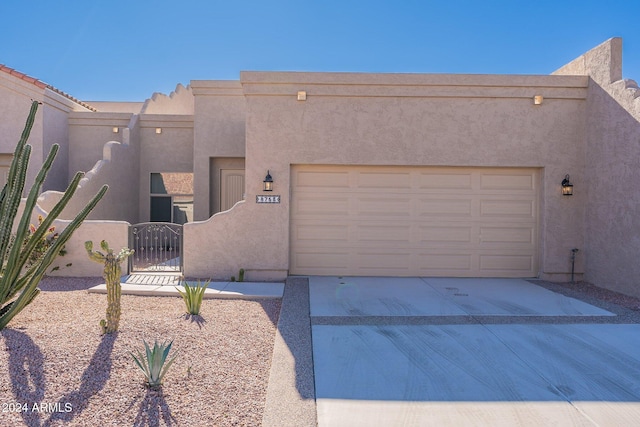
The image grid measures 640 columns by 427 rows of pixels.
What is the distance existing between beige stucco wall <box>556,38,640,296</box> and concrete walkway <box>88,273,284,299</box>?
259 inches

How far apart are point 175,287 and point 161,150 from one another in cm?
731

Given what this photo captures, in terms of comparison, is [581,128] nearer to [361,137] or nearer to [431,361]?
[361,137]

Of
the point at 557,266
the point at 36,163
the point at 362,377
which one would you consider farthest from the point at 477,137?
the point at 36,163

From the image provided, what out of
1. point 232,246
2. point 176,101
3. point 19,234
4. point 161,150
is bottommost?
point 232,246

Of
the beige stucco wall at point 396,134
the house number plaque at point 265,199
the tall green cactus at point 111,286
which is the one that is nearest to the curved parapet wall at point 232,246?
the beige stucco wall at point 396,134

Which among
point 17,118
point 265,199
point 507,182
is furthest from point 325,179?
point 17,118

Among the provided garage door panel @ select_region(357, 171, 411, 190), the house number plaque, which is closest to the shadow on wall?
garage door panel @ select_region(357, 171, 411, 190)

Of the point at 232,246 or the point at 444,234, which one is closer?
the point at 232,246

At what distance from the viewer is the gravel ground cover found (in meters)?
3.23

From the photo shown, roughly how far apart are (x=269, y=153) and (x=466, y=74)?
4.62 metres

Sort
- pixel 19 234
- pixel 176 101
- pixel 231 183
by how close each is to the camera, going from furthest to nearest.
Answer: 1. pixel 176 101
2. pixel 231 183
3. pixel 19 234

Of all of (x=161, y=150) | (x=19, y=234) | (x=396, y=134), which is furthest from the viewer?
(x=161, y=150)

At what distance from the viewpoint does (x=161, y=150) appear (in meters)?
13.6

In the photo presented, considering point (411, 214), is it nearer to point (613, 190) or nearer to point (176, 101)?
point (613, 190)
